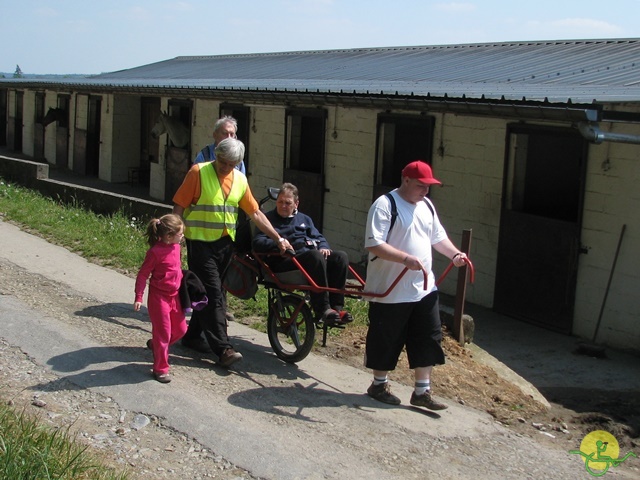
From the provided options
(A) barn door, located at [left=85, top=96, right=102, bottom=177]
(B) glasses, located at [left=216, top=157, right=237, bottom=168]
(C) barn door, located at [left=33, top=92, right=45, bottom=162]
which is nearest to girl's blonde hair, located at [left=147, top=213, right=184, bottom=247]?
(B) glasses, located at [left=216, top=157, right=237, bottom=168]

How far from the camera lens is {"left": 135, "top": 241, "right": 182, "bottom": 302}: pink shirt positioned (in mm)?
6137

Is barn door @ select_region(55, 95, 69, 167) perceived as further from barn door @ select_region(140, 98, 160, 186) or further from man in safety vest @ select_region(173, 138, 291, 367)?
man in safety vest @ select_region(173, 138, 291, 367)

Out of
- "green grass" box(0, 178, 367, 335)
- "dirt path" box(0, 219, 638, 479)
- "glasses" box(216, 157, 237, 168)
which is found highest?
"glasses" box(216, 157, 237, 168)

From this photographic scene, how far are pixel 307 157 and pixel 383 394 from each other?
29.3 ft

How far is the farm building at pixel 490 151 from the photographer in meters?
8.91

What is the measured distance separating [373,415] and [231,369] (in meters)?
1.29

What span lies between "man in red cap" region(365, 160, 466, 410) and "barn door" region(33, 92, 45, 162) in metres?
22.9

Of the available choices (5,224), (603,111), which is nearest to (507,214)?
(603,111)

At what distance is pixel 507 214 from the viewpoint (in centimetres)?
1014

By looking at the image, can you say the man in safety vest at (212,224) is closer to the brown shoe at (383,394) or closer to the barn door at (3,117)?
the brown shoe at (383,394)

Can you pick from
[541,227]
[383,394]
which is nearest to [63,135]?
[541,227]

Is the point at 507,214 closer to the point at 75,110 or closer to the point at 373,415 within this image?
the point at 373,415

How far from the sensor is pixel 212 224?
257 inches

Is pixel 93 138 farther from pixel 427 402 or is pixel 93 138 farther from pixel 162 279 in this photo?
pixel 427 402
